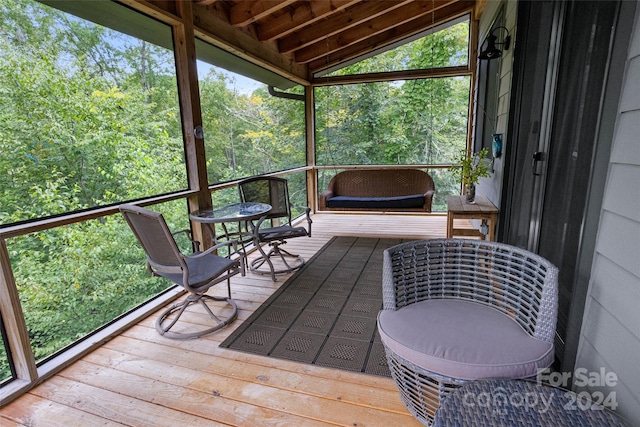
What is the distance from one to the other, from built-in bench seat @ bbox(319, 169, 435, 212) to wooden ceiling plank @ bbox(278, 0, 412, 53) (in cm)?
212

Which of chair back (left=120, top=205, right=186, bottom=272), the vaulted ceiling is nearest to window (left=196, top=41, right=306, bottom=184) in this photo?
the vaulted ceiling

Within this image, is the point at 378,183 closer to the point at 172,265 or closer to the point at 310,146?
the point at 310,146

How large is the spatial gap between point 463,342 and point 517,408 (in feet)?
0.96

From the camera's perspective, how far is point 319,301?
106 inches

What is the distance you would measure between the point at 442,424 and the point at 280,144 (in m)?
5.41

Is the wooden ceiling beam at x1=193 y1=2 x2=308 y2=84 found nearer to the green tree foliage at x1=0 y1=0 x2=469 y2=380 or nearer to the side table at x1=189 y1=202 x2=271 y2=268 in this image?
the green tree foliage at x1=0 y1=0 x2=469 y2=380

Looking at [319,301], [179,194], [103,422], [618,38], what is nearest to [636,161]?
[618,38]

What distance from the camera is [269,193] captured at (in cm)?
362

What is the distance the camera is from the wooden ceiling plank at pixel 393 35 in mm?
5086

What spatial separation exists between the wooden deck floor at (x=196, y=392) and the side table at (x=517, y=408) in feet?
2.02

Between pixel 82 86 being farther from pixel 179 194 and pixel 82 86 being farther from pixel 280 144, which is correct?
pixel 280 144

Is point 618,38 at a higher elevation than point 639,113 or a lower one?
higher

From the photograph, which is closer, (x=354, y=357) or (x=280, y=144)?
(x=354, y=357)

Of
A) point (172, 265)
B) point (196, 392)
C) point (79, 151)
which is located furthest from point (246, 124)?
point (196, 392)
